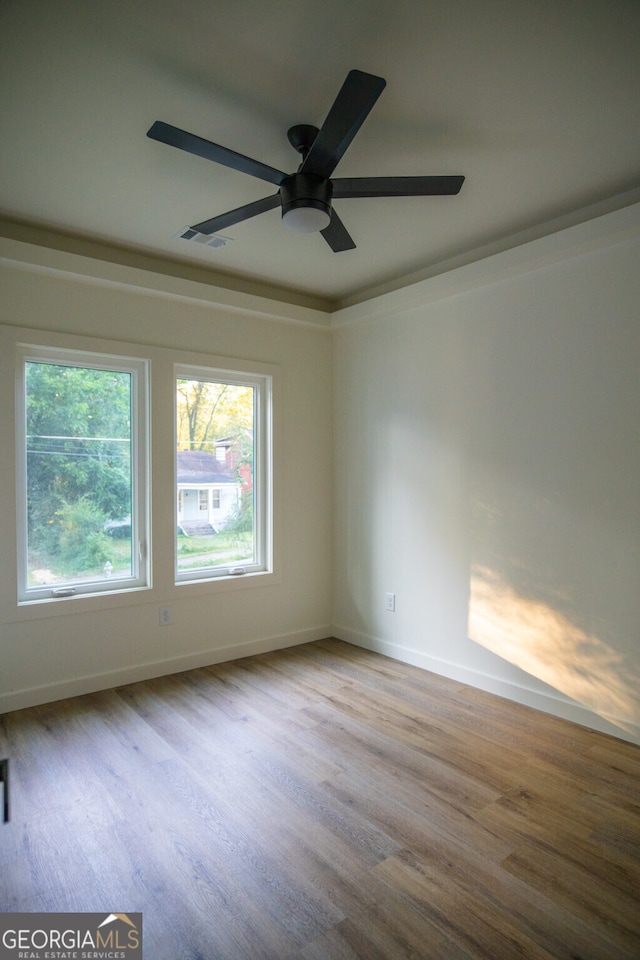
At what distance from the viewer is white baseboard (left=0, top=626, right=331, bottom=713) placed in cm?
317

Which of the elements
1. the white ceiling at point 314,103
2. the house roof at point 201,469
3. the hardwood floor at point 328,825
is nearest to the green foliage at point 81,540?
the house roof at point 201,469

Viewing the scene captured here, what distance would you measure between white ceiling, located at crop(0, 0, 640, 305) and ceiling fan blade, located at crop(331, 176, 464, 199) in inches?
9.7

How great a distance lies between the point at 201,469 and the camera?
12.9ft

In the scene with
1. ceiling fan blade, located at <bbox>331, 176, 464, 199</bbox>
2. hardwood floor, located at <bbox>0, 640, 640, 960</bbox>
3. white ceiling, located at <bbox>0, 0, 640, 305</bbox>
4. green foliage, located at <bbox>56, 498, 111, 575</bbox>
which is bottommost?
hardwood floor, located at <bbox>0, 640, 640, 960</bbox>

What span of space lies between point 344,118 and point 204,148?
1.66 ft

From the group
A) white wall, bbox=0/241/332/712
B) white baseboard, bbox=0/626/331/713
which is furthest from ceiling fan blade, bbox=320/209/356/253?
white baseboard, bbox=0/626/331/713

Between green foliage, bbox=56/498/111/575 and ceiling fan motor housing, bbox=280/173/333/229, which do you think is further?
green foliage, bbox=56/498/111/575

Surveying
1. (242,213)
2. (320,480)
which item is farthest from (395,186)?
(320,480)

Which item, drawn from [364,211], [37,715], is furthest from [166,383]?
[37,715]

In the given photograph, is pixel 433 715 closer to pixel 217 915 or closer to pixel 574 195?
pixel 217 915

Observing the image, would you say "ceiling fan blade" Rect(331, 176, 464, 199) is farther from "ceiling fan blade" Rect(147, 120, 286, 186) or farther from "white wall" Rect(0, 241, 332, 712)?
"white wall" Rect(0, 241, 332, 712)

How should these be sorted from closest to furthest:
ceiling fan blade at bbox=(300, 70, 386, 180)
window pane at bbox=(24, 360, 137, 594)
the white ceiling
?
ceiling fan blade at bbox=(300, 70, 386, 180), the white ceiling, window pane at bbox=(24, 360, 137, 594)

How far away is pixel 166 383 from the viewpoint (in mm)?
3662

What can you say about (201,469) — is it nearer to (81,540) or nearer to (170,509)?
A: (170,509)
